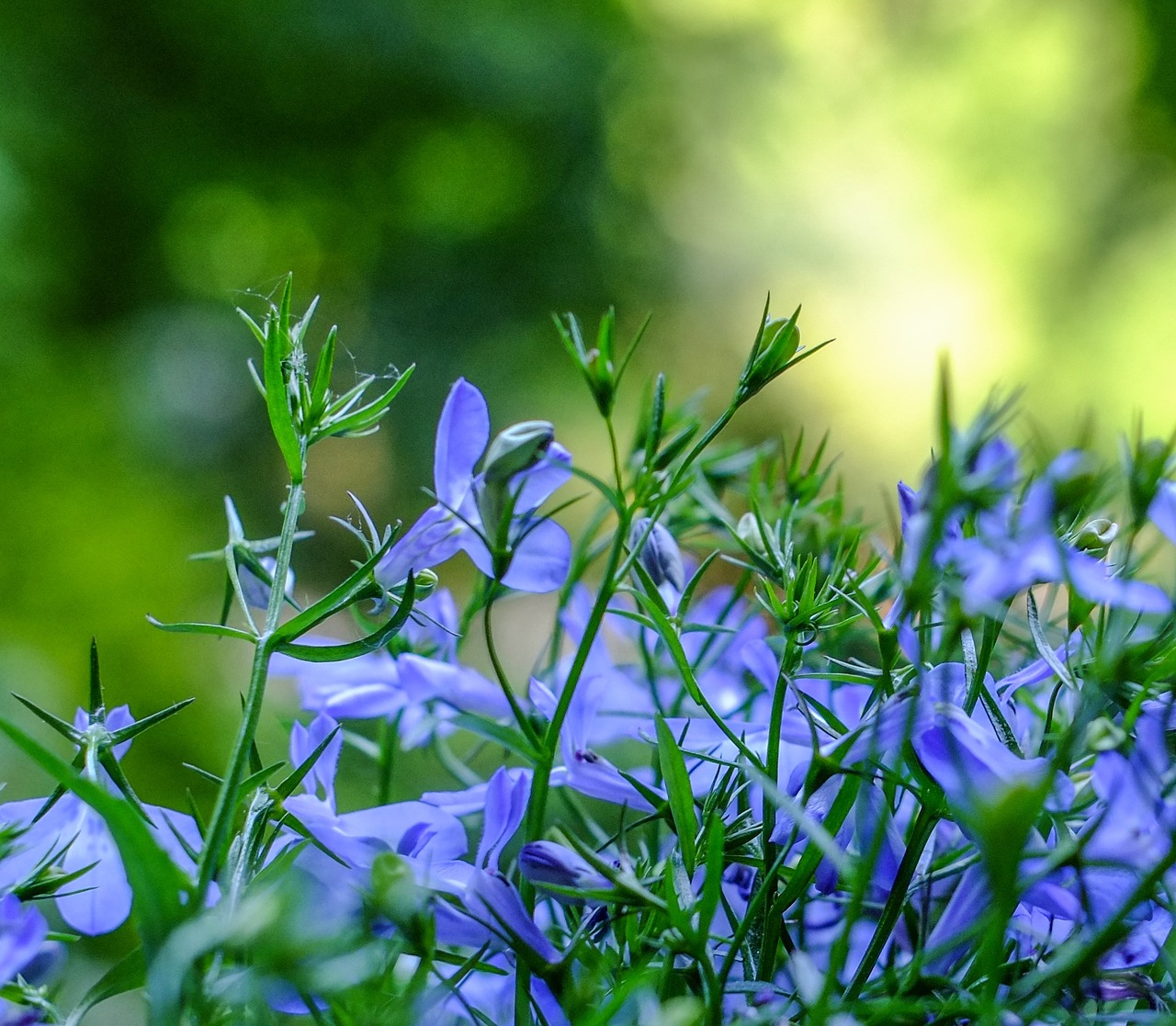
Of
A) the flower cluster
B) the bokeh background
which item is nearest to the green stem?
the flower cluster

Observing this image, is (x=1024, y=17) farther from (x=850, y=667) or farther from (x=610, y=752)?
(x=850, y=667)

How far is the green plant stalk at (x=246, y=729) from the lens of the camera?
12 centimetres

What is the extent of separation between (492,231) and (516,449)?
2.17 meters

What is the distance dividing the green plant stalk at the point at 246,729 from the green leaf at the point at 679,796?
0.05 meters

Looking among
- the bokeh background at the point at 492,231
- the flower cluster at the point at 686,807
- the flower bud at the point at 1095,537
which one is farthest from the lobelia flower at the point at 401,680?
the bokeh background at the point at 492,231

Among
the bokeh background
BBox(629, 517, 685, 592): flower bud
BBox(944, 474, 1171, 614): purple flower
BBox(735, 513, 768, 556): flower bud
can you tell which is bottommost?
BBox(944, 474, 1171, 614): purple flower

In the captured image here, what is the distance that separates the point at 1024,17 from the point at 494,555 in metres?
3.87

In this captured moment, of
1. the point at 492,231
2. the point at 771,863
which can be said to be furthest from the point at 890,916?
the point at 492,231

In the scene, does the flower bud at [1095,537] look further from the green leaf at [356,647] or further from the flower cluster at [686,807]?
the green leaf at [356,647]

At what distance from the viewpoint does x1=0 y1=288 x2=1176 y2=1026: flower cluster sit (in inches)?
4.5

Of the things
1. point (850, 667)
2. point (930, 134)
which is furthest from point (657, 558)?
point (930, 134)

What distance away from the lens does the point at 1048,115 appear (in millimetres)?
3475

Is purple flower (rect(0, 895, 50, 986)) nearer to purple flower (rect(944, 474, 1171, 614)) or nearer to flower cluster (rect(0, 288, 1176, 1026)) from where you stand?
flower cluster (rect(0, 288, 1176, 1026))

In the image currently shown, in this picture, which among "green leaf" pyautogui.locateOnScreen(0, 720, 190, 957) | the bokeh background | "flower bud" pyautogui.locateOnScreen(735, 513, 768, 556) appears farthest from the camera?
the bokeh background
